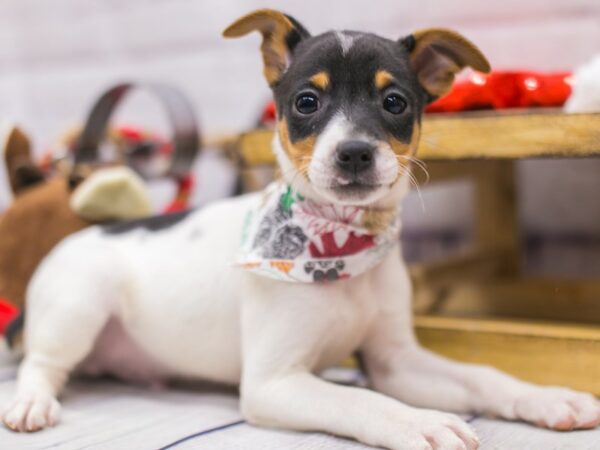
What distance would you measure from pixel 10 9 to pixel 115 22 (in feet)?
2.72

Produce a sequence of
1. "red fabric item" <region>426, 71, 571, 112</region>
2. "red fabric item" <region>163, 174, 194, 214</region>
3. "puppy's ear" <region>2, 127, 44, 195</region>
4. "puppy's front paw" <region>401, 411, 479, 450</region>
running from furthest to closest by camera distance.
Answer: "red fabric item" <region>163, 174, 194, 214</region>
"puppy's ear" <region>2, 127, 44, 195</region>
"red fabric item" <region>426, 71, 571, 112</region>
"puppy's front paw" <region>401, 411, 479, 450</region>

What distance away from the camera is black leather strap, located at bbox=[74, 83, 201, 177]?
8.20ft

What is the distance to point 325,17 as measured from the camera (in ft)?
9.82

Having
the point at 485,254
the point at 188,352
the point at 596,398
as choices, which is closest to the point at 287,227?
the point at 188,352

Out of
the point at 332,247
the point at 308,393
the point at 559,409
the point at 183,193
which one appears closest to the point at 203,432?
the point at 308,393

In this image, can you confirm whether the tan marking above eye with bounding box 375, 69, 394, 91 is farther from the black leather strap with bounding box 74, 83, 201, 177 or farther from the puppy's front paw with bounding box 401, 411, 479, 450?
the black leather strap with bounding box 74, 83, 201, 177

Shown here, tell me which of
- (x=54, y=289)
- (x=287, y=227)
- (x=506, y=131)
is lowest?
(x=54, y=289)

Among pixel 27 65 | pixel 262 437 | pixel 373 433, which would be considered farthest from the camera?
pixel 27 65

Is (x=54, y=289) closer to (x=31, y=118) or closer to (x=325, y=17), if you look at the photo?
(x=325, y=17)

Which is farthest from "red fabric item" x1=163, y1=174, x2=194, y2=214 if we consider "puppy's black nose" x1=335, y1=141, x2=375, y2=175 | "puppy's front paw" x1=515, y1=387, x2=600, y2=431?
"puppy's front paw" x1=515, y1=387, x2=600, y2=431

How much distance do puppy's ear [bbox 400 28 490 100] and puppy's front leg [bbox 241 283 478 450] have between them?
22.2 inches

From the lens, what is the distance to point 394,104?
1602 millimetres

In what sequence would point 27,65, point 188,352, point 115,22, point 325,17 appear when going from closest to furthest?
point 188,352 < point 325,17 < point 115,22 < point 27,65

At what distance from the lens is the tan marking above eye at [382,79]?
158 centimetres
